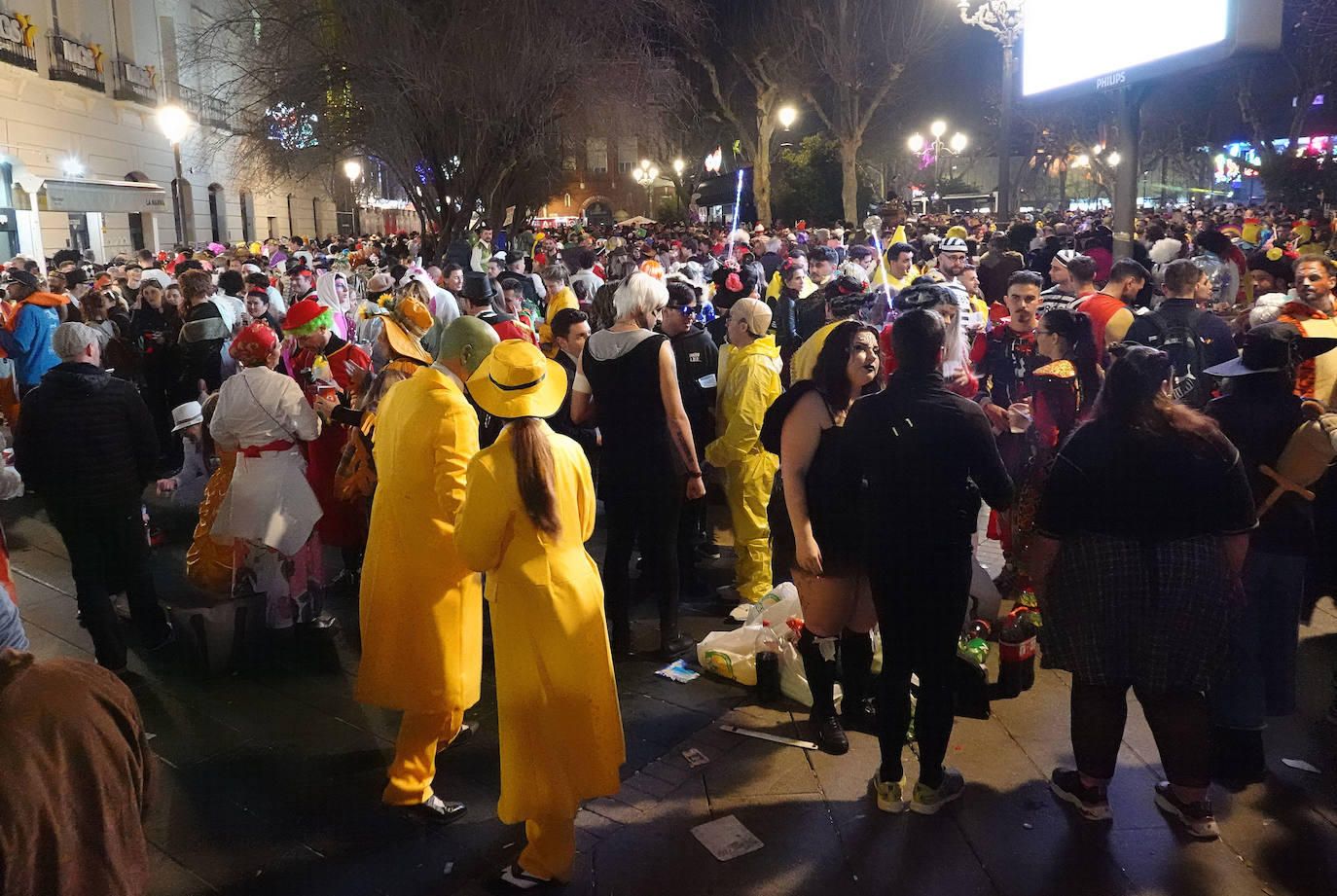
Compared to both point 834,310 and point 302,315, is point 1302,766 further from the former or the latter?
point 302,315

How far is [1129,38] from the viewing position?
8.73 m

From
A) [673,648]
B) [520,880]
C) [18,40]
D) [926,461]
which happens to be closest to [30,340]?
[673,648]

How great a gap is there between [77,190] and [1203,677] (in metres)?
23.2

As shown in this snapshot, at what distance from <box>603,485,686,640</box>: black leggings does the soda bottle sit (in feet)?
5.40

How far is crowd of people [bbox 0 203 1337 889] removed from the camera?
3.16m

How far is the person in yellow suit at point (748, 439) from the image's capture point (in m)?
5.60

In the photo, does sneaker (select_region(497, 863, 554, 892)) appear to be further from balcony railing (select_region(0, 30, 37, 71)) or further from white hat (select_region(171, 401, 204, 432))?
balcony railing (select_region(0, 30, 37, 71))

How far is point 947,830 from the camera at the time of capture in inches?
140

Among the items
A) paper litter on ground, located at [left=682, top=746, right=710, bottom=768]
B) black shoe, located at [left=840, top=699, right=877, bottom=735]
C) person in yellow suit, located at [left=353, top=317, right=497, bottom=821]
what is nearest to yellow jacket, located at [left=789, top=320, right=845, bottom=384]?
black shoe, located at [left=840, top=699, right=877, bottom=735]

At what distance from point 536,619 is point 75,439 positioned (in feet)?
10.2

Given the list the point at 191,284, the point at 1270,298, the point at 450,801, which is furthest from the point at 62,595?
the point at 1270,298

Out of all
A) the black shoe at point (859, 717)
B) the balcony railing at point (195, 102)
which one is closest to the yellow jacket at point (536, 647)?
the black shoe at point (859, 717)

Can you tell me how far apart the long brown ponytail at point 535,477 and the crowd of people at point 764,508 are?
0.01 meters

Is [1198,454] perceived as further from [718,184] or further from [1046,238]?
[718,184]
